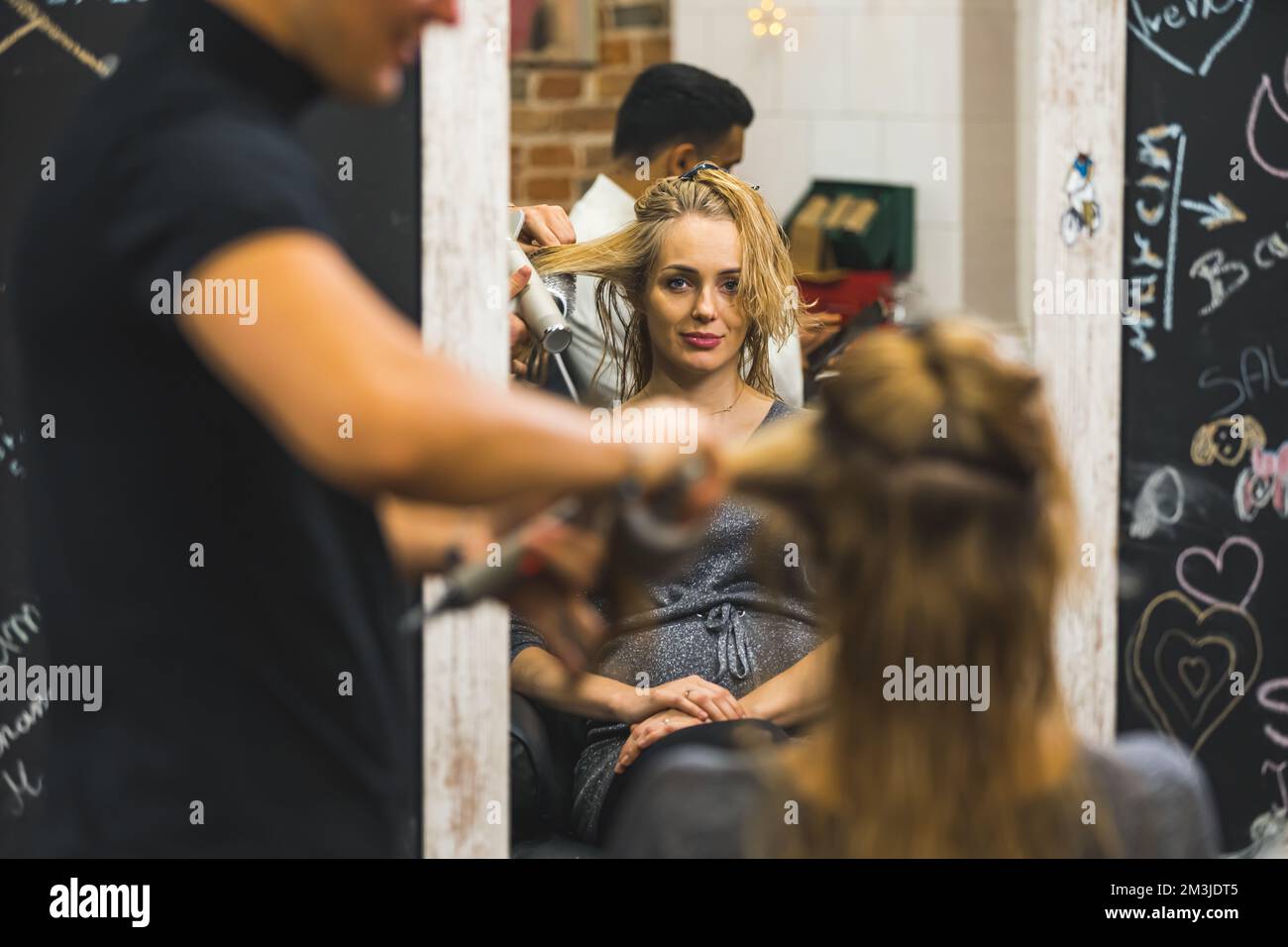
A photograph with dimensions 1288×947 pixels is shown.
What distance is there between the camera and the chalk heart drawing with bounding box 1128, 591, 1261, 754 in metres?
3.43

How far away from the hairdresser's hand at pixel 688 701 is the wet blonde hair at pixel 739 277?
2.06 ft

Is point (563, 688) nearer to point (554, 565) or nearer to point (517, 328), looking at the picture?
point (517, 328)

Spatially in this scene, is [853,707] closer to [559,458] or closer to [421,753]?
[559,458]

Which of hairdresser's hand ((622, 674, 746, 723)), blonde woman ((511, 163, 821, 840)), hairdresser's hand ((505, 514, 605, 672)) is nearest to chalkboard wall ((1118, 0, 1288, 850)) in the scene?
blonde woman ((511, 163, 821, 840))

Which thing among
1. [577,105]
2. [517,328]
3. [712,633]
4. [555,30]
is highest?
[555,30]

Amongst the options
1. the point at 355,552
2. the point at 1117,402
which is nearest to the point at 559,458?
the point at 355,552

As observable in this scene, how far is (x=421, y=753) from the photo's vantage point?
10.3 feet

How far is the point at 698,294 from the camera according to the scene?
9.99 ft

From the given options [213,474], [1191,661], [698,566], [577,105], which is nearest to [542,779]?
[698,566]

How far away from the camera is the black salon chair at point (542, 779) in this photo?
3000 millimetres

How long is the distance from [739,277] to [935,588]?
5.65 ft

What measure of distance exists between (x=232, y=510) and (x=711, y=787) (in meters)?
0.52

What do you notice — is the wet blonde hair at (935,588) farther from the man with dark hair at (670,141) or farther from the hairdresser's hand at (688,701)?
the man with dark hair at (670,141)

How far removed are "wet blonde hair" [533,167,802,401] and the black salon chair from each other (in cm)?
64
